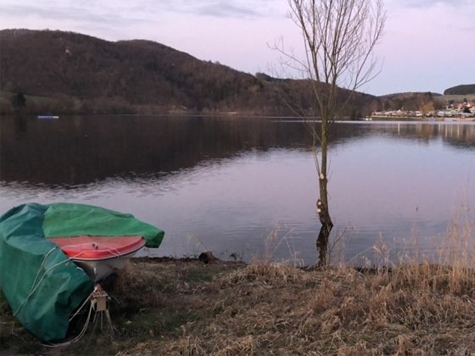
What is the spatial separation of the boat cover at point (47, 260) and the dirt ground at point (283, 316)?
0.21m

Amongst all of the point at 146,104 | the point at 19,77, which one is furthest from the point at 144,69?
the point at 19,77

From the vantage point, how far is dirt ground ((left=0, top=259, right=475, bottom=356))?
4.46 m

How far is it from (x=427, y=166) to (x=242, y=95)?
134 m

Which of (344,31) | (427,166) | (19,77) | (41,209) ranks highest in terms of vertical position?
(19,77)

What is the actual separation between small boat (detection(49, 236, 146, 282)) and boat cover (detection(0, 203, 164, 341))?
111 millimetres

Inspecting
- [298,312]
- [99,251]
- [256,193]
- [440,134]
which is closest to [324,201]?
[256,193]

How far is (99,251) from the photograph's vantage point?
542 cm

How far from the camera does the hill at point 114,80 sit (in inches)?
5330

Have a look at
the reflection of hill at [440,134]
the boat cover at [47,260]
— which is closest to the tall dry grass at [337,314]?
the boat cover at [47,260]

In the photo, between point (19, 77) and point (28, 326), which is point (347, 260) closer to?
point (28, 326)

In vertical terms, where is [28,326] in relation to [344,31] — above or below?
below

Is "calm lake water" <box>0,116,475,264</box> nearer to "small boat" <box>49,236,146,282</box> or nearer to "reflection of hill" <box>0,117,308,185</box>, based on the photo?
"reflection of hill" <box>0,117,308,185</box>

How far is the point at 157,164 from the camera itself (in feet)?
93.5

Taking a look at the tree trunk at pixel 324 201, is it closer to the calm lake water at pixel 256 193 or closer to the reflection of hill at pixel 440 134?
the calm lake water at pixel 256 193
